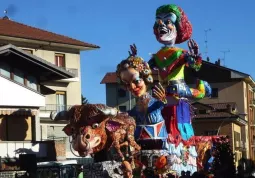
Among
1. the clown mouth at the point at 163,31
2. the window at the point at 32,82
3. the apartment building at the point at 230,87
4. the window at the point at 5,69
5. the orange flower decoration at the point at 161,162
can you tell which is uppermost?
the apartment building at the point at 230,87

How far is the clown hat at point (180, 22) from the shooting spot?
2295cm

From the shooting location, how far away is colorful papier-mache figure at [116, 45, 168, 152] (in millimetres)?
20844

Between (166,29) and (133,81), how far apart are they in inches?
105

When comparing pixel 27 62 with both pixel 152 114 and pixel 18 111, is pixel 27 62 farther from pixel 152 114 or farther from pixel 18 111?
pixel 152 114

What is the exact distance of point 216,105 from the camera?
6147cm

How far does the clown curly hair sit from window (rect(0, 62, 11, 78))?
9143 mm

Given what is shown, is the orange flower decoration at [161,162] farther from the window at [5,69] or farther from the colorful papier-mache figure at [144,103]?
the window at [5,69]

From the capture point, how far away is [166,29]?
22859 mm

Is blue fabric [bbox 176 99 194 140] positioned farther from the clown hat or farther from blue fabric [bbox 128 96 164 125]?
the clown hat

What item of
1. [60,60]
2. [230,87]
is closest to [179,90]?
[60,60]

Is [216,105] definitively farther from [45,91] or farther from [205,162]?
[205,162]

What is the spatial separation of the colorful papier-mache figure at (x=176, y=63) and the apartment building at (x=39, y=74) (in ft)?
11.0


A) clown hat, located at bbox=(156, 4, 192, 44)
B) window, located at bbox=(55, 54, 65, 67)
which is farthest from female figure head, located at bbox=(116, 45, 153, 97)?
window, located at bbox=(55, 54, 65, 67)

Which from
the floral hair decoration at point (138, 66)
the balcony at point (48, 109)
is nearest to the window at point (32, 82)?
the balcony at point (48, 109)
